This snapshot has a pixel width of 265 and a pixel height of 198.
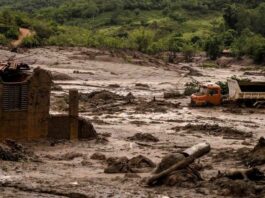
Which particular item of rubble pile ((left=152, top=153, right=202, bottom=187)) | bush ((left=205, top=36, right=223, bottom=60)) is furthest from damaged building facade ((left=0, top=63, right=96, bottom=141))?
bush ((left=205, top=36, right=223, bottom=60))

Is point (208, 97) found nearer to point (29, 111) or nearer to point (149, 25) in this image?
point (29, 111)

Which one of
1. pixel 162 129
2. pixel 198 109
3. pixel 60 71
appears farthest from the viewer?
pixel 60 71

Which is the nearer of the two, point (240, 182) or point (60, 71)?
point (240, 182)

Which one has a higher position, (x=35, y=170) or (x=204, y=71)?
(x=35, y=170)

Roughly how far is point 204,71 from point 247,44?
16.0 m

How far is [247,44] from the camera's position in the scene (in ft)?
327

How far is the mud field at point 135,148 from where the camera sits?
19562mm

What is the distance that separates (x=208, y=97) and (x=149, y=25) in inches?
3553

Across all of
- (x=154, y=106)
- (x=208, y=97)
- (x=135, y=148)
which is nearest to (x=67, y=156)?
(x=135, y=148)

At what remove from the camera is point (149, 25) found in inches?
5349

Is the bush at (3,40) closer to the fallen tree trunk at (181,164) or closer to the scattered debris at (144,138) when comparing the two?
the scattered debris at (144,138)

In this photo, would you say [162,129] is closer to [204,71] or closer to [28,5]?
[204,71]

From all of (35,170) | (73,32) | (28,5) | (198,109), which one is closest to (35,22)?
(73,32)

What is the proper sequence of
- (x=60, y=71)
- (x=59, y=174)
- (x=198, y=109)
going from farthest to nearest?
(x=60, y=71) → (x=198, y=109) → (x=59, y=174)
